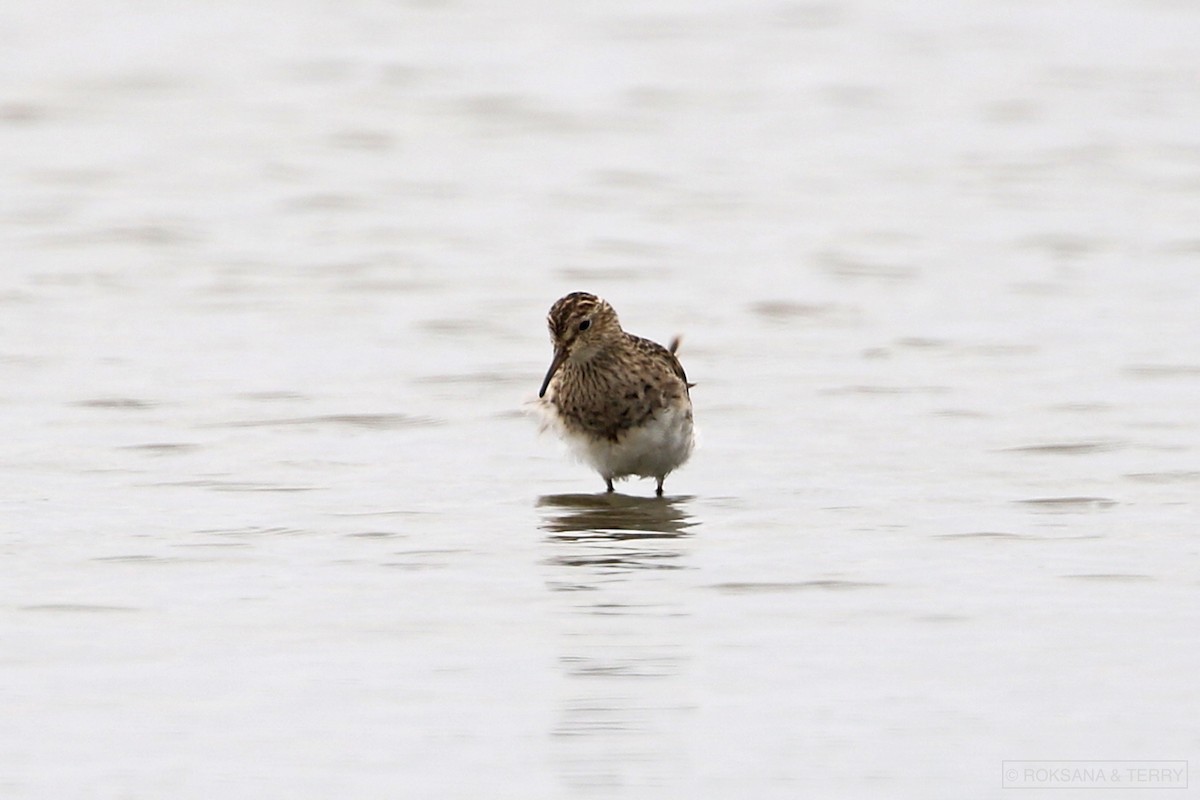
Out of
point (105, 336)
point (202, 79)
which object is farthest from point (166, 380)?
point (202, 79)

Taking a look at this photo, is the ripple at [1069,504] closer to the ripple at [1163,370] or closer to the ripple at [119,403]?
the ripple at [1163,370]

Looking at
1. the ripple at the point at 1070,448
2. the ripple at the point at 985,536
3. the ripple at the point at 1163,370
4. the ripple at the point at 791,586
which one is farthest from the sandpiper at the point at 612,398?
the ripple at the point at 1163,370

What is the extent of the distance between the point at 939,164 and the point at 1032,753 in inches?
526

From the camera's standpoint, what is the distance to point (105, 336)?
43.9 feet

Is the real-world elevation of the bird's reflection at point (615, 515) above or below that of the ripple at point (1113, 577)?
below

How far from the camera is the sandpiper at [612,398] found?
9.93m

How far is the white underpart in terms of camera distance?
32.4ft

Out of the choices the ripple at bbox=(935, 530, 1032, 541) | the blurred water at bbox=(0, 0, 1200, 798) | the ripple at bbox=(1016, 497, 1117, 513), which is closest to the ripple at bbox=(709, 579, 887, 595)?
the blurred water at bbox=(0, 0, 1200, 798)

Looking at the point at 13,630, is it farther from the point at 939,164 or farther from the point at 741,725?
the point at 939,164

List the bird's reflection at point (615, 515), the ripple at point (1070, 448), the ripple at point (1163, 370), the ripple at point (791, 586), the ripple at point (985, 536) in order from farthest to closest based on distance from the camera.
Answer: the ripple at point (1163, 370) → the ripple at point (1070, 448) → the bird's reflection at point (615, 515) → the ripple at point (985, 536) → the ripple at point (791, 586)

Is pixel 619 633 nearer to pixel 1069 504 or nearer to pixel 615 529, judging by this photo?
pixel 615 529

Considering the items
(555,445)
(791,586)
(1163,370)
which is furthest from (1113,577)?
(1163,370)

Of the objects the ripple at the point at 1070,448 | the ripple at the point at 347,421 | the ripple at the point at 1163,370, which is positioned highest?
the ripple at the point at 1070,448

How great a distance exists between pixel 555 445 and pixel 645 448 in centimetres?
67
